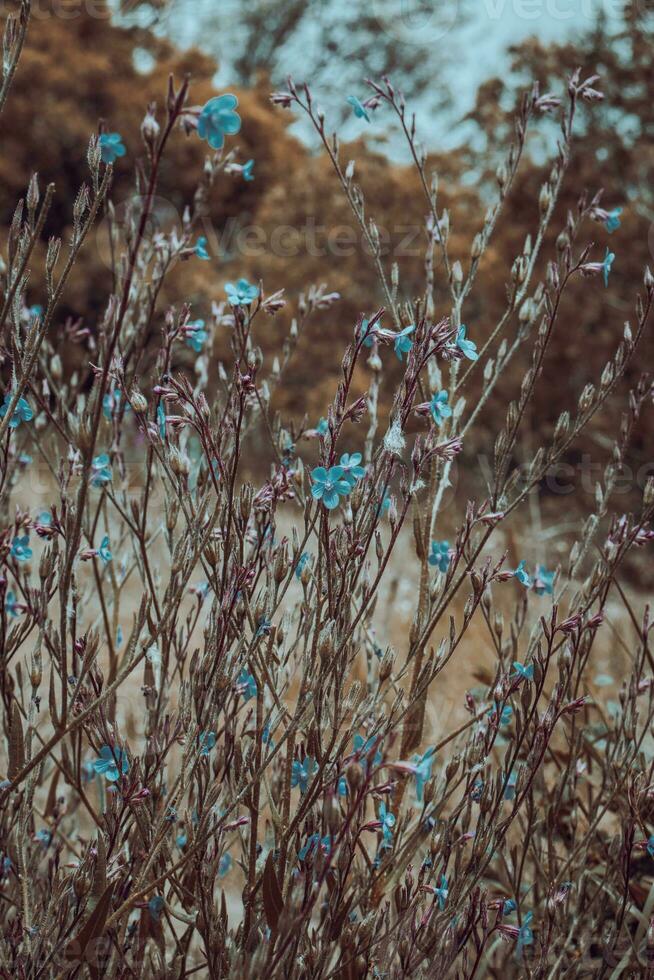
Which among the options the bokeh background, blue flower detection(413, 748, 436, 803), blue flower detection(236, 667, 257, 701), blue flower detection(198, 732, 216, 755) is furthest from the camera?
the bokeh background

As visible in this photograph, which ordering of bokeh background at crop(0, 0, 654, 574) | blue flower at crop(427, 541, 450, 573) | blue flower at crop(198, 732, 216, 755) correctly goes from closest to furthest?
blue flower at crop(198, 732, 216, 755) → blue flower at crop(427, 541, 450, 573) → bokeh background at crop(0, 0, 654, 574)

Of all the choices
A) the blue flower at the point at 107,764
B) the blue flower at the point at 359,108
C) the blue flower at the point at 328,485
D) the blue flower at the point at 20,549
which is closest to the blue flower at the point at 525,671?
the blue flower at the point at 328,485

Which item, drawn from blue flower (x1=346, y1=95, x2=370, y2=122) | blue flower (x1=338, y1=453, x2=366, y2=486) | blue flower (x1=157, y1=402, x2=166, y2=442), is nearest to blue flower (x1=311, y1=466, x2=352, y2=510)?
blue flower (x1=338, y1=453, x2=366, y2=486)

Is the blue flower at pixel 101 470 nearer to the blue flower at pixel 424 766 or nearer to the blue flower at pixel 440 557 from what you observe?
the blue flower at pixel 440 557

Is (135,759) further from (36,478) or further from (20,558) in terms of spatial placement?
(36,478)

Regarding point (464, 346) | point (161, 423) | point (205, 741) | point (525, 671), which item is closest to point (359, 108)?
point (464, 346)

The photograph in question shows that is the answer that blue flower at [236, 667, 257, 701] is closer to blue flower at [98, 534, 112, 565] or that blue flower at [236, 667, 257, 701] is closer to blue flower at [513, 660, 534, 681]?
blue flower at [98, 534, 112, 565]

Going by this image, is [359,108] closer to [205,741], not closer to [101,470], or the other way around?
[101,470]
